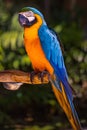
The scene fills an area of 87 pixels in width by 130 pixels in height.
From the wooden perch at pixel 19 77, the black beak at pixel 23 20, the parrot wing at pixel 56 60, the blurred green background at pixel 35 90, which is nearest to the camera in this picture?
the black beak at pixel 23 20

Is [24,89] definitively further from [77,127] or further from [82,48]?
[77,127]

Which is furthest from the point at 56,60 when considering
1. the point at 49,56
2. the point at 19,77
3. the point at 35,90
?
the point at 35,90

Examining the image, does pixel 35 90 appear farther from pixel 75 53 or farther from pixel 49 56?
pixel 49 56

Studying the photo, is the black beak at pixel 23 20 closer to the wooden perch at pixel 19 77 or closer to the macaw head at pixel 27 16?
the macaw head at pixel 27 16

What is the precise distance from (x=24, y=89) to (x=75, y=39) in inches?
33.3

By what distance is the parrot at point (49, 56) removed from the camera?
194cm

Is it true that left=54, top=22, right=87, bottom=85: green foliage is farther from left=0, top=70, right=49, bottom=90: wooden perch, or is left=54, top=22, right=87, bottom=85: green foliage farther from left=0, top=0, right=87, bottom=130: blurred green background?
left=0, top=70, right=49, bottom=90: wooden perch

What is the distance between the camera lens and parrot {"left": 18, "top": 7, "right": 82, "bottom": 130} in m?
1.94

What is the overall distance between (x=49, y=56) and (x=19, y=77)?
8.3 inches

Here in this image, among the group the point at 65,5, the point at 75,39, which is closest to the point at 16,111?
the point at 75,39

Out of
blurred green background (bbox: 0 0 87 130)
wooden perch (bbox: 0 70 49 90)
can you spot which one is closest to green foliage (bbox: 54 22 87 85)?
blurred green background (bbox: 0 0 87 130)

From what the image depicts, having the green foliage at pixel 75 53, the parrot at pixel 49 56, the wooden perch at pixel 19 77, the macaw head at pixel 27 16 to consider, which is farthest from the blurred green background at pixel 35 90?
the macaw head at pixel 27 16

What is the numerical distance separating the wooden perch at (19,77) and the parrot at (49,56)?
35mm

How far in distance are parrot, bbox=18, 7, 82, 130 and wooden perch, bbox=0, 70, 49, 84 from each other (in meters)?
0.04
